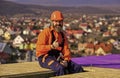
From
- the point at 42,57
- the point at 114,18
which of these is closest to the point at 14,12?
the point at 114,18

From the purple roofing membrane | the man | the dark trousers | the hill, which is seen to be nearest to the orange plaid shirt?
the man

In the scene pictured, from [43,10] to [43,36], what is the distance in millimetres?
113561

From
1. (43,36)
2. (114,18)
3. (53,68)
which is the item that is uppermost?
(43,36)

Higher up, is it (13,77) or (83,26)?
(13,77)

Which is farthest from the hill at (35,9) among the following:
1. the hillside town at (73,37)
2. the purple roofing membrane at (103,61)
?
the purple roofing membrane at (103,61)

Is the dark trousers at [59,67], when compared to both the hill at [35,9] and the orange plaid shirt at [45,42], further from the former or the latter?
the hill at [35,9]

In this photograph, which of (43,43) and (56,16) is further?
(56,16)

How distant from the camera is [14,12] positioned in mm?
106250

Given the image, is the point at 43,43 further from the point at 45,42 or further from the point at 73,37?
the point at 73,37

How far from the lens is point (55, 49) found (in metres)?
6.49

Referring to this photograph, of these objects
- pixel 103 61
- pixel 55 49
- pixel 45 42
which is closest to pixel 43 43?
pixel 45 42

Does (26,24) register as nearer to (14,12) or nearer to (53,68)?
(14,12)

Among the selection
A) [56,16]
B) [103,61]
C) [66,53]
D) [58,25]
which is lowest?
[103,61]

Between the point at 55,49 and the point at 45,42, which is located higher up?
the point at 45,42
